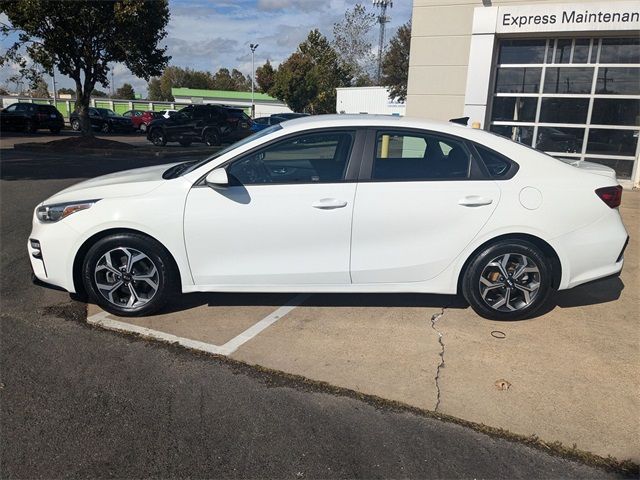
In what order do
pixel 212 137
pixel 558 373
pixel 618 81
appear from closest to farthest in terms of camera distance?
pixel 558 373, pixel 618 81, pixel 212 137

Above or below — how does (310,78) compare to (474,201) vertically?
above

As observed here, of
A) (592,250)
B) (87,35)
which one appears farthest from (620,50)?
(87,35)

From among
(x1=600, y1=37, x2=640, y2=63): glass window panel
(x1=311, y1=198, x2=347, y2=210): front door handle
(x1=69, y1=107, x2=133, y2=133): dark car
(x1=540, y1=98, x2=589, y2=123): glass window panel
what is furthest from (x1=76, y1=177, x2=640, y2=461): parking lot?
(x1=69, y1=107, x2=133, y2=133): dark car

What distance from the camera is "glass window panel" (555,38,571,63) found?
443 inches

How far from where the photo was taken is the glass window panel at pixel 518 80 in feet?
38.2

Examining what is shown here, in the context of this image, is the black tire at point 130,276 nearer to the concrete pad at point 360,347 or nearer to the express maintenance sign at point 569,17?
the concrete pad at point 360,347

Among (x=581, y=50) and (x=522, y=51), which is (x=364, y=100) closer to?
(x=522, y=51)

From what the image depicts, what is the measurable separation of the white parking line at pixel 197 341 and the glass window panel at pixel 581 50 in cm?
997

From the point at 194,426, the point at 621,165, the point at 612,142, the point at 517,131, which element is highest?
the point at 517,131

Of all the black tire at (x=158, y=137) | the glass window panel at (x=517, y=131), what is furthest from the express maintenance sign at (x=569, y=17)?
the black tire at (x=158, y=137)

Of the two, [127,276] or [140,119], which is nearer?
[127,276]

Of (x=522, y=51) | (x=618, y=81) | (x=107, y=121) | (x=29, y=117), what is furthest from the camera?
(x=107, y=121)

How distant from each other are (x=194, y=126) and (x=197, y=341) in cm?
1994

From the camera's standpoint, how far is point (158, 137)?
Answer: 74.6 ft
